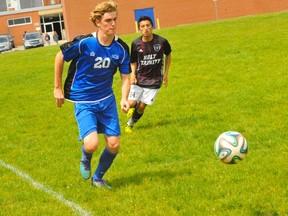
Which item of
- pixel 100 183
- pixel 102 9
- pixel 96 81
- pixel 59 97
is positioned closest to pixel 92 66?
pixel 96 81

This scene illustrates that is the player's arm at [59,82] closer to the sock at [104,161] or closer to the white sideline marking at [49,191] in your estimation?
the sock at [104,161]

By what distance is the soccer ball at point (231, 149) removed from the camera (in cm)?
532

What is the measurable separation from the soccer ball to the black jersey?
12.2ft

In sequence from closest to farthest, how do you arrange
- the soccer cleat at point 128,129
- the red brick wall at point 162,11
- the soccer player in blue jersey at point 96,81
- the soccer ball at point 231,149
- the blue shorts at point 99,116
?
the soccer ball at point 231,149, the soccer player in blue jersey at point 96,81, the blue shorts at point 99,116, the soccer cleat at point 128,129, the red brick wall at point 162,11

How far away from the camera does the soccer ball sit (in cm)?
532

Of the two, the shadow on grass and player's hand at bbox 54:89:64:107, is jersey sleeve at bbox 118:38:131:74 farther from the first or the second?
the shadow on grass

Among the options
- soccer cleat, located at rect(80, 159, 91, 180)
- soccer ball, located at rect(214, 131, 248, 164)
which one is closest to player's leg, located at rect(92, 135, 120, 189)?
soccer cleat, located at rect(80, 159, 91, 180)

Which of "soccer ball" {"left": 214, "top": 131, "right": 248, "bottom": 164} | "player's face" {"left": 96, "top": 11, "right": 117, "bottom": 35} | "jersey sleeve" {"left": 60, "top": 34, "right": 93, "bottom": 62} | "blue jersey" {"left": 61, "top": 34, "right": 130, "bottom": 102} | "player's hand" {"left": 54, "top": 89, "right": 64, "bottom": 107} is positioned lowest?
"soccer ball" {"left": 214, "top": 131, "right": 248, "bottom": 164}

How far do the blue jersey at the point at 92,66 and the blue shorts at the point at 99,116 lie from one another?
0.23ft

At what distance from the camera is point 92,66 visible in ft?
19.2

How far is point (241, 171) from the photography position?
242 inches

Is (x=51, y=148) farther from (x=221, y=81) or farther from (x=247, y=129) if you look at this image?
(x=221, y=81)

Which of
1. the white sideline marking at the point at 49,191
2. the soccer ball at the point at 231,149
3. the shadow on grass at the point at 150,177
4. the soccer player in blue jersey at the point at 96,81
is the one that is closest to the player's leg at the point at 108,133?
the soccer player in blue jersey at the point at 96,81

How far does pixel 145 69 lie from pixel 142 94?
0.45m
